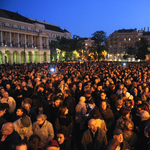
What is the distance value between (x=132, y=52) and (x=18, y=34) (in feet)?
154

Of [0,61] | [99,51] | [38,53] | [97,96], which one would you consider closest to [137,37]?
[99,51]

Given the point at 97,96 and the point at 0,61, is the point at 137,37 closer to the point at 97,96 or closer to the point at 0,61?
the point at 0,61

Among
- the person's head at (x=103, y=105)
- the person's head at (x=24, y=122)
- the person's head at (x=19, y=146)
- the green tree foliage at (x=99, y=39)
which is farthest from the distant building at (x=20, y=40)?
the person's head at (x=19, y=146)

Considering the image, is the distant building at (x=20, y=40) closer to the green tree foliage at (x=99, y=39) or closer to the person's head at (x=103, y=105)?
the green tree foliage at (x=99, y=39)

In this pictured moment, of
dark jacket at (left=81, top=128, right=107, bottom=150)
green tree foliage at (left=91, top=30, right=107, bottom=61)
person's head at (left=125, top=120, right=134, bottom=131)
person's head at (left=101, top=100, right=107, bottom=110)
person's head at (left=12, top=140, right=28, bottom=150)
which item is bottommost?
dark jacket at (left=81, top=128, right=107, bottom=150)

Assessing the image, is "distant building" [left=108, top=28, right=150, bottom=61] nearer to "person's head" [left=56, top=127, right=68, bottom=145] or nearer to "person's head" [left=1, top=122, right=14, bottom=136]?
"person's head" [left=56, top=127, right=68, bottom=145]

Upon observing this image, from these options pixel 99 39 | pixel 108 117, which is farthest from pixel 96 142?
pixel 99 39

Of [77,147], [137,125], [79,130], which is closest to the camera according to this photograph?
[137,125]

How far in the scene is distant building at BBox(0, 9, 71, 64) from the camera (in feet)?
179

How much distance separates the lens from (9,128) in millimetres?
3393

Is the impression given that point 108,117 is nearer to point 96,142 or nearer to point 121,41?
point 96,142

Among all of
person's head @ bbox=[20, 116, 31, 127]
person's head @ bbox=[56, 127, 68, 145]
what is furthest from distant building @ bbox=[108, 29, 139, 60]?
person's head @ bbox=[56, 127, 68, 145]

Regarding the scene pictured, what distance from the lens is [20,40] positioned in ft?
206

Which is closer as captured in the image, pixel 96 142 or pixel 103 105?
pixel 96 142
